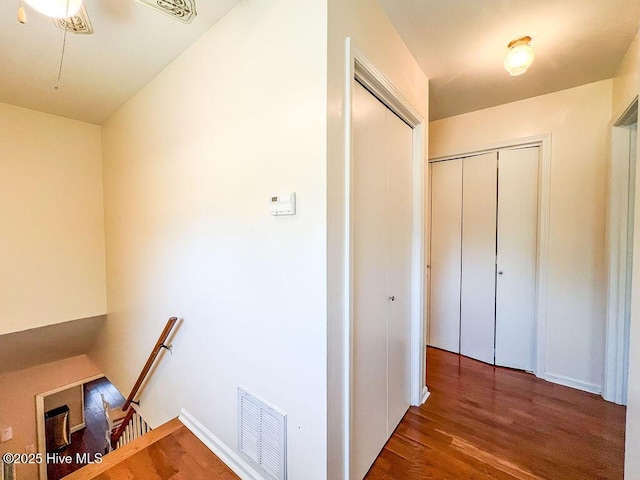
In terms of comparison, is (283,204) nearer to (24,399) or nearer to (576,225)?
(576,225)

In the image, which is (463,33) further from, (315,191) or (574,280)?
(574,280)

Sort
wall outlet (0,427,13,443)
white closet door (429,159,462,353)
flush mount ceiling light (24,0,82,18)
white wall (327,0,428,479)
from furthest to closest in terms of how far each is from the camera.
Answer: wall outlet (0,427,13,443), white closet door (429,159,462,353), white wall (327,0,428,479), flush mount ceiling light (24,0,82,18)

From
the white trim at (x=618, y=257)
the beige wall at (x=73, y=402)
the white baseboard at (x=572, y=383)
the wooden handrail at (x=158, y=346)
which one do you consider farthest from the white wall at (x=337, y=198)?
the beige wall at (x=73, y=402)

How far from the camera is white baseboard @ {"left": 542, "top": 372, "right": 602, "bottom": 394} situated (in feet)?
6.95

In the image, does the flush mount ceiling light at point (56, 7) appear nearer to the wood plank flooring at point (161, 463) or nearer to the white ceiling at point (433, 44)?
the white ceiling at point (433, 44)

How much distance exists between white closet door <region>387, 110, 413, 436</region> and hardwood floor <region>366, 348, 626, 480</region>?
216 millimetres

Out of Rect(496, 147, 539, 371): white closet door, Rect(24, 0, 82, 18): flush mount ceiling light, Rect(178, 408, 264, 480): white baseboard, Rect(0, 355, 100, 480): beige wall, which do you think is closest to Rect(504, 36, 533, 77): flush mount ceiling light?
Rect(496, 147, 539, 371): white closet door

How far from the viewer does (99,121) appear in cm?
298

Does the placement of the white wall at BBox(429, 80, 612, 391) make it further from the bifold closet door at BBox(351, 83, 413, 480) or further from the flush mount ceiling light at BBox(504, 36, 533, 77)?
the bifold closet door at BBox(351, 83, 413, 480)

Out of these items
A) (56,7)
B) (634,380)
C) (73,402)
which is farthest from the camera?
(73,402)

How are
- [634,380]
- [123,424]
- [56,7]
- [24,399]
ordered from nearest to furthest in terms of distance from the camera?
[56,7], [634,380], [123,424], [24,399]

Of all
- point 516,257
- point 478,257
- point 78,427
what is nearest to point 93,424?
point 78,427

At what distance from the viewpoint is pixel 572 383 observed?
7.24 feet

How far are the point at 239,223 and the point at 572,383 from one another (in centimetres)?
310
